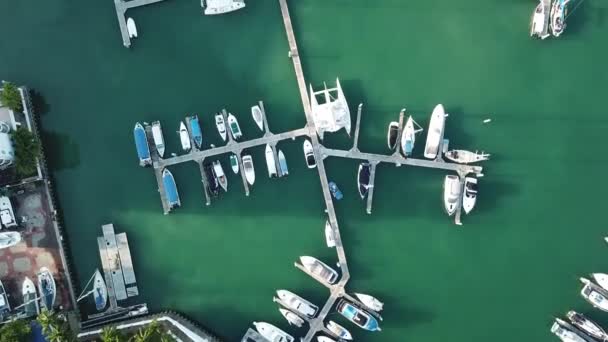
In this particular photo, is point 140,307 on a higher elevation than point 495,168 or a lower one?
lower

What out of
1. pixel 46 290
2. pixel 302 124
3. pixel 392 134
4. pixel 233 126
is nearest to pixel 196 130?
pixel 233 126

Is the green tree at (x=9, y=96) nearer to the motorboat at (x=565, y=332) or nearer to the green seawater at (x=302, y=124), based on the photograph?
the green seawater at (x=302, y=124)

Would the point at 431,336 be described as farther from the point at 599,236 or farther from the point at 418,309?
the point at 599,236

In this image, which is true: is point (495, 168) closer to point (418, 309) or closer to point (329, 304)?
point (418, 309)

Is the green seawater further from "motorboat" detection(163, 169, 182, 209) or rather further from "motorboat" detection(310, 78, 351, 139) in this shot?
"motorboat" detection(310, 78, 351, 139)

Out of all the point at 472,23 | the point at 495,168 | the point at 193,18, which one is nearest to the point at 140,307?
the point at 193,18

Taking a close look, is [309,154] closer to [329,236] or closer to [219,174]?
[329,236]

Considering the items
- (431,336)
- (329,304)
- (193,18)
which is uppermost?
(193,18)
